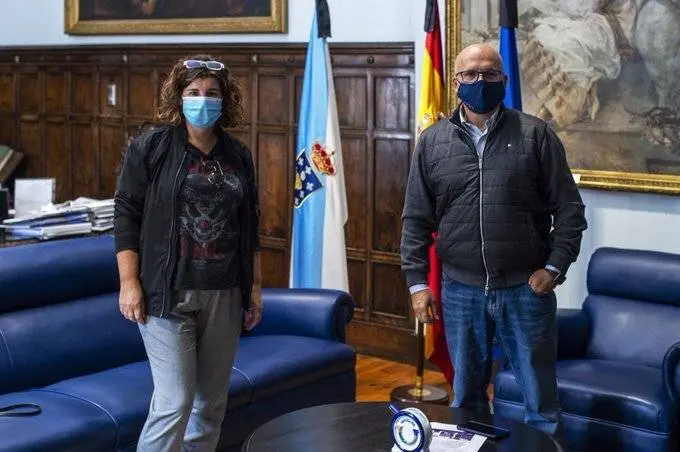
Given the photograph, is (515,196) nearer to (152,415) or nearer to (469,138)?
(469,138)

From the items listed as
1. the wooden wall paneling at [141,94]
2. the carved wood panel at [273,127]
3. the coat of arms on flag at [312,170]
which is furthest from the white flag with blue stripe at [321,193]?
the wooden wall paneling at [141,94]

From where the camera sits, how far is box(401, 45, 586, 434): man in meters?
3.26

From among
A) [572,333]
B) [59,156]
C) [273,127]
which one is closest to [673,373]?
[572,333]

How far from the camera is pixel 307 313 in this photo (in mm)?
4395

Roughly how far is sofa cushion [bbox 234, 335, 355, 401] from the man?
818mm

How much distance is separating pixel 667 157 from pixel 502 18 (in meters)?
0.97

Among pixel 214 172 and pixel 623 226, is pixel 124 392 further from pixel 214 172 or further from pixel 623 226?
pixel 623 226

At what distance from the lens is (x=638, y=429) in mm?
3756

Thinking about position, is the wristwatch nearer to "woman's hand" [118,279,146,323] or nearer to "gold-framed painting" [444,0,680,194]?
"woman's hand" [118,279,146,323]

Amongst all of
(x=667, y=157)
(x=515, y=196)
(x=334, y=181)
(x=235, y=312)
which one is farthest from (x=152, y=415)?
(x=667, y=157)

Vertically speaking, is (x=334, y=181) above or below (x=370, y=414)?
above

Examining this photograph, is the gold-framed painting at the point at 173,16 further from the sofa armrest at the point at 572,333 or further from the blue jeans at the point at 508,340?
the blue jeans at the point at 508,340

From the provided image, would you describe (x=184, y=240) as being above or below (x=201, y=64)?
below

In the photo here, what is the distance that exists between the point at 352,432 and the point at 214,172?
87 centimetres
